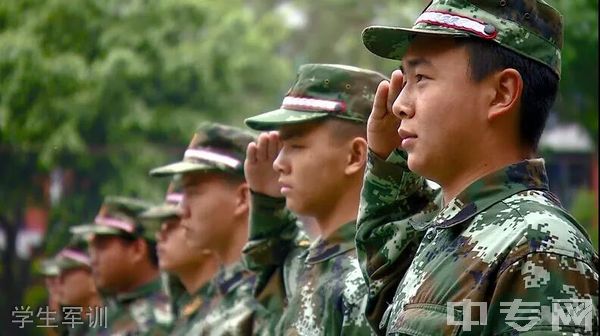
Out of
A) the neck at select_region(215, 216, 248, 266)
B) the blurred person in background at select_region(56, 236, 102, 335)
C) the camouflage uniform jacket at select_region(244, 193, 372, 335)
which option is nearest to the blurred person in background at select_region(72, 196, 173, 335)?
the blurred person in background at select_region(56, 236, 102, 335)

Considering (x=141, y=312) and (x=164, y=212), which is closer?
(x=164, y=212)

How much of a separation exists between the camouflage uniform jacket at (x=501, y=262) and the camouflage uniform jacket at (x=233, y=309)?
8.86 ft

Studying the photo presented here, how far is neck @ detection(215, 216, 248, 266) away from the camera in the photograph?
6117 millimetres

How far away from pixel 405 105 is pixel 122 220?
19.3 ft

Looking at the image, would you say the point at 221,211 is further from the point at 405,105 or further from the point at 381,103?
the point at 405,105

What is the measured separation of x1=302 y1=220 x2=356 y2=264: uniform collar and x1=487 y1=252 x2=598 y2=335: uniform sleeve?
171 cm

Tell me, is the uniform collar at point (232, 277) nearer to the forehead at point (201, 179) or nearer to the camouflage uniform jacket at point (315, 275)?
the forehead at point (201, 179)

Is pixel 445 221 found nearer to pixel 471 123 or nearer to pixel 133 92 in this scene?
pixel 471 123

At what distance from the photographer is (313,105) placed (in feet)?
15.1

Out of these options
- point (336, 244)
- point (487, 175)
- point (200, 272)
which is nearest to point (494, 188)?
point (487, 175)

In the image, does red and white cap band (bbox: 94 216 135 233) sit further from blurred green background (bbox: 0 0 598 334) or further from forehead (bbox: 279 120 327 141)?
blurred green background (bbox: 0 0 598 334)

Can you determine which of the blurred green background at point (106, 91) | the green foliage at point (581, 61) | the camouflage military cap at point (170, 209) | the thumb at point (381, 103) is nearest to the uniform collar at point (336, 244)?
the thumb at point (381, 103)

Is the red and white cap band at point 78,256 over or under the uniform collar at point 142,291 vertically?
under

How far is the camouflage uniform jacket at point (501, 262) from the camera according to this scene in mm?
2648
